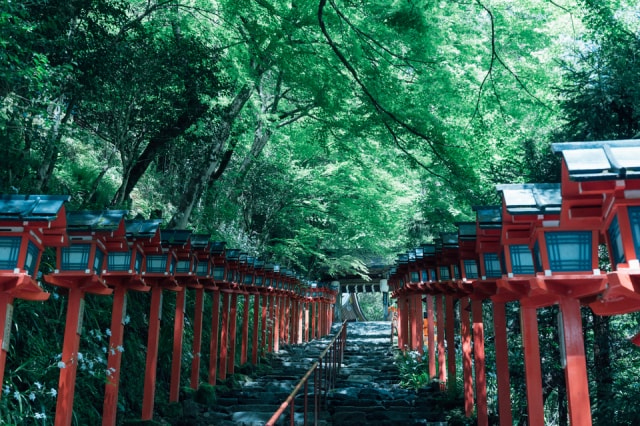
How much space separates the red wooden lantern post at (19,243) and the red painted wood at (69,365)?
1.26m

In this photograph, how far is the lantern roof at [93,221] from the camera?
652cm

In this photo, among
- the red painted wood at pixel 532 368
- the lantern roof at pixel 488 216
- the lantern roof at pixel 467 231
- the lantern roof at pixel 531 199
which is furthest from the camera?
the lantern roof at pixel 467 231

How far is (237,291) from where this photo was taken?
15.2m

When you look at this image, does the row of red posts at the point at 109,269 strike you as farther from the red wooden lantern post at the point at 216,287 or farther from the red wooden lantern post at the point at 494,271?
the red wooden lantern post at the point at 494,271

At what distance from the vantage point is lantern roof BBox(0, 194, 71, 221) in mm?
4910

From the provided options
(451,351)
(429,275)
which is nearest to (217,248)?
(429,275)

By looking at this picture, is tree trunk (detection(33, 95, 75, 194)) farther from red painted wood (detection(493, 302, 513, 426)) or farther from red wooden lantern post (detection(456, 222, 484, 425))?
red painted wood (detection(493, 302, 513, 426))

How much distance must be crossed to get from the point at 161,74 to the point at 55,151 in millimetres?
2580

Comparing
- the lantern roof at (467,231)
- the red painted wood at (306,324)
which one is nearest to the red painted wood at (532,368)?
the lantern roof at (467,231)

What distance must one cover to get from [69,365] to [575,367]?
17.5 feet

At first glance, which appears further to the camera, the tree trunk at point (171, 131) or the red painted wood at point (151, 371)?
the tree trunk at point (171, 131)

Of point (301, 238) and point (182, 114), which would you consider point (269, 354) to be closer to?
point (301, 238)

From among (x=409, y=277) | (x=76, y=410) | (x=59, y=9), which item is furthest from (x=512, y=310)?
(x=59, y=9)

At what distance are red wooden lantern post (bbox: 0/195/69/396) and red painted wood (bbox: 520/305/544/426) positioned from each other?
5.13 metres
